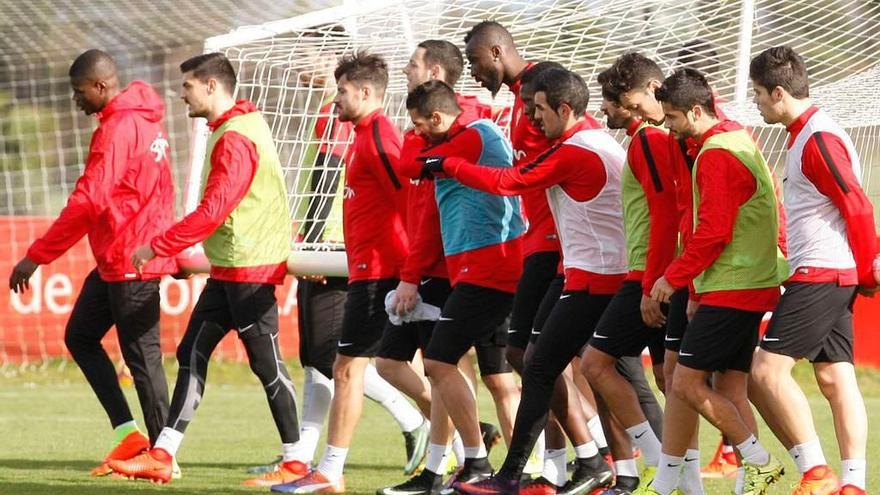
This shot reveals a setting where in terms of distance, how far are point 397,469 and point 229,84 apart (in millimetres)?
2417

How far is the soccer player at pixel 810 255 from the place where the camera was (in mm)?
6215

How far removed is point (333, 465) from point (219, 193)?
152 centimetres

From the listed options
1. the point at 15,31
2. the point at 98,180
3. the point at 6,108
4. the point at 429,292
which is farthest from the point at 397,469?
the point at 6,108

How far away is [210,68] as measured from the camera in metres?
8.23

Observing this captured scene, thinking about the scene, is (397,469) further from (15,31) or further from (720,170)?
(15,31)

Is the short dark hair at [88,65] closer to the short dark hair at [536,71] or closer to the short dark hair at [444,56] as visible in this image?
the short dark hair at [444,56]

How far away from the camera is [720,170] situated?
6.12 meters

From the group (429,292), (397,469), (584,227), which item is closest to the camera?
(584,227)

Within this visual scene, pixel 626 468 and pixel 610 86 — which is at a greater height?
pixel 610 86

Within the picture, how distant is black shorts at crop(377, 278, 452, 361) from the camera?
24.4 feet

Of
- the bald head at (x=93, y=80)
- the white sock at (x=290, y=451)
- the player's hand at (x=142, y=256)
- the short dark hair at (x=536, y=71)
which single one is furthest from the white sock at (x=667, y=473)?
the bald head at (x=93, y=80)

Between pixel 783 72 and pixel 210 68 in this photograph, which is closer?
pixel 783 72

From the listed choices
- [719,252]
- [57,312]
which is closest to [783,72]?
[719,252]

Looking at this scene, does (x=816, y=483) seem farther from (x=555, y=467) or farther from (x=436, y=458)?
(x=436, y=458)
